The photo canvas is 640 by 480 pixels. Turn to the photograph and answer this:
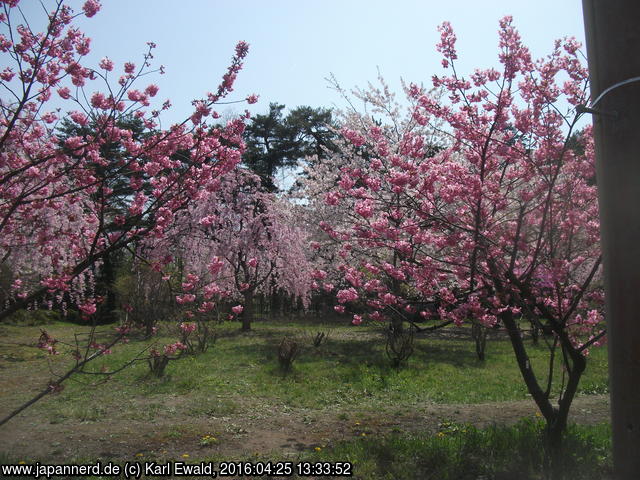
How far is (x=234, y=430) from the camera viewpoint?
544 cm

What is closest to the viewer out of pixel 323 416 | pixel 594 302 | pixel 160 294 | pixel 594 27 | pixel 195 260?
pixel 594 27

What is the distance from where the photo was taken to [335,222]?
12953 mm

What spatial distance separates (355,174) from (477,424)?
3.17 m

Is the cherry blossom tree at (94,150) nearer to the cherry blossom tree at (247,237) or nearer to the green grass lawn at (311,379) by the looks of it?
the green grass lawn at (311,379)

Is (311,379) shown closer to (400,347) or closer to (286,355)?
(286,355)

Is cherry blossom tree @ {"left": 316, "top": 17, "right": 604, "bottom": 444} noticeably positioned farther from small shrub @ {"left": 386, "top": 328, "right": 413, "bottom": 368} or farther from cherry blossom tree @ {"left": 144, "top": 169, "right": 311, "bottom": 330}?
cherry blossom tree @ {"left": 144, "top": 169, "right": 311, "bottom": 330}

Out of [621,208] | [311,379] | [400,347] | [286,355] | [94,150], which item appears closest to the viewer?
[621,208]

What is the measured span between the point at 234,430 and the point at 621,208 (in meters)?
4.92

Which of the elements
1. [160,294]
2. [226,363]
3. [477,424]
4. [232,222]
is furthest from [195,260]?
[477,424]

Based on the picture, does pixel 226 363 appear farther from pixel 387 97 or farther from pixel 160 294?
pixel 387 97

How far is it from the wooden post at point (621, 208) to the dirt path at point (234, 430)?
3524 millimetres

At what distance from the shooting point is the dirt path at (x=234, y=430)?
15.2 ft

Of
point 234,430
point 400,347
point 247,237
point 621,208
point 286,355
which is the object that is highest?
point 247,237

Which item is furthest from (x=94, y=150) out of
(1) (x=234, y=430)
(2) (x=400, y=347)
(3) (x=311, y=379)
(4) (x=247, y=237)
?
(4) (x=247, y=237)
